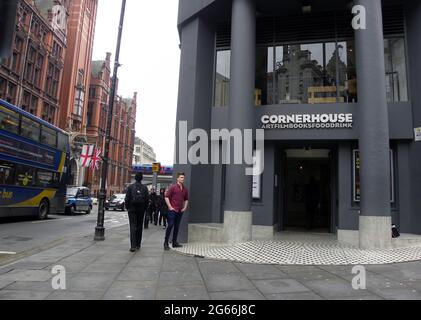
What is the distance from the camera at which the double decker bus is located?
15.5 m

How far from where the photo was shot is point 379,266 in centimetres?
721

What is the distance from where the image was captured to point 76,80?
53.7 meters

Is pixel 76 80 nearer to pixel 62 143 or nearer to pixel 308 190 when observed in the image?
pixel 62 143

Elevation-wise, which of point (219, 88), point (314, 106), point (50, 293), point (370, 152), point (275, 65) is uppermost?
point (275, 65)

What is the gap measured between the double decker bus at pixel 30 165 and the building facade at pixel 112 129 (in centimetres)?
3235

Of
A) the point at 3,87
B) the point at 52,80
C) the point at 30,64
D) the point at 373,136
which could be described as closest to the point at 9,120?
the point at 373,136

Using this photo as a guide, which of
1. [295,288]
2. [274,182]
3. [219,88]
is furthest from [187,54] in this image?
[295,288]

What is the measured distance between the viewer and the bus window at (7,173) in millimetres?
15395

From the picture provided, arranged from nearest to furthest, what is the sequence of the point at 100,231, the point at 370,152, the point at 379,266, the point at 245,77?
the point at 379,266 < the point at 370,152 < the point at 245,77 < the point at 100,231

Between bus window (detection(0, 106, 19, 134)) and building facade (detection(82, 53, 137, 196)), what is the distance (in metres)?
36.9

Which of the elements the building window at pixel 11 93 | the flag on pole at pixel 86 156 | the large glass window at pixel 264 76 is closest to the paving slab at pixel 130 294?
the large glass window at pixel 264 76

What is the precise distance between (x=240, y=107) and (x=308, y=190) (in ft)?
17.1
